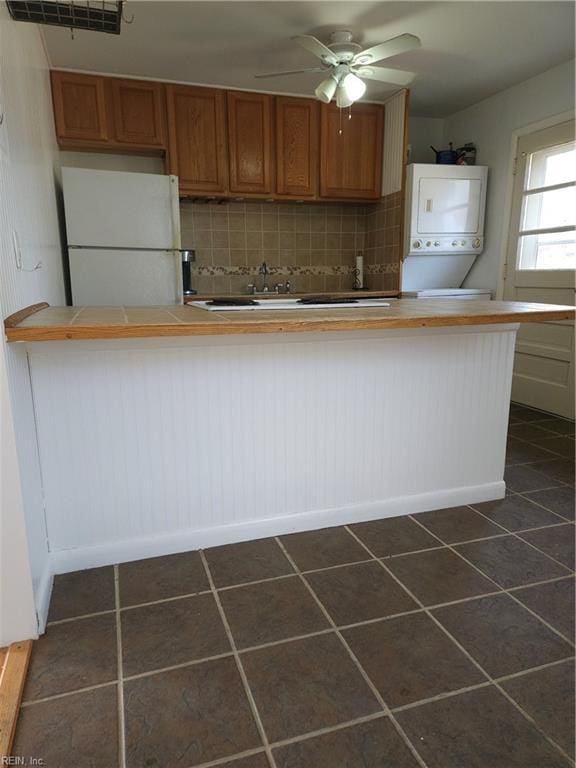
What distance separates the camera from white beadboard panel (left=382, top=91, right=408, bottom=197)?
12.0ft

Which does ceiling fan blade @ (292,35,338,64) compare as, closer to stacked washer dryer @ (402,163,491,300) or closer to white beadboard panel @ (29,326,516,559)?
stacked washer dryer @ (402,163,491,300)

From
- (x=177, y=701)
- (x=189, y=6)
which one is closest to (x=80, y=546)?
(x=177, y=701)

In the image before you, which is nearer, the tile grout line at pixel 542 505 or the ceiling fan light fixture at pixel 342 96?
the tile grout line at pixel 542 505

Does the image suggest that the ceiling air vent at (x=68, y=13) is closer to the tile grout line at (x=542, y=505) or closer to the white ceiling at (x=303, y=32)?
the white ceiling at (x=303, y=32)

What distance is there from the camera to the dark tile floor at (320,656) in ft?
3.49

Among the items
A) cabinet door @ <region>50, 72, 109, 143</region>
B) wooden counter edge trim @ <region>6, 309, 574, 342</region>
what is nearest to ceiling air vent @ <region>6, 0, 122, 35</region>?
wooden counter edge trim @ <region>6, 309, 574, 342</region>

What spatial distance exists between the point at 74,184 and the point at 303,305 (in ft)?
6.37

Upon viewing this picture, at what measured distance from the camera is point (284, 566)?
1.72m

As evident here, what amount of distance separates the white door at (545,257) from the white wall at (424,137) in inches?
37.3

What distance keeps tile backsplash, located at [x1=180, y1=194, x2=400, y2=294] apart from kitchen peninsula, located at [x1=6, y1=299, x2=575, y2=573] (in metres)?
2.10

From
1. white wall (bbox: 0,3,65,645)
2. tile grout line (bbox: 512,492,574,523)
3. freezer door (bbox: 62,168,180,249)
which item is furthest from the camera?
freezer door (bbox: 62,168,180,249)

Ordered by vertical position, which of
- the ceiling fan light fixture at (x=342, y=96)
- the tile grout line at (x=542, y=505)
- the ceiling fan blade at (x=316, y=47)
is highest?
the ceiling fan blade at (x=316, y=47)

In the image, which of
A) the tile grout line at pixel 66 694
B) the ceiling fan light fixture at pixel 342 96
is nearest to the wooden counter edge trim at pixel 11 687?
the tile grout line at pixel 66 694

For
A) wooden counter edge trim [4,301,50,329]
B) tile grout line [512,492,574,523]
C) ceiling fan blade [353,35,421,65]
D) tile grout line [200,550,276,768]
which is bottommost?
tile grout line [512,492,574,523]
